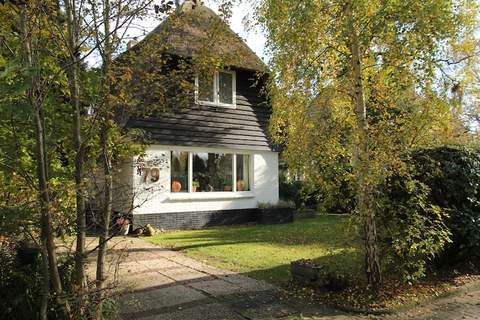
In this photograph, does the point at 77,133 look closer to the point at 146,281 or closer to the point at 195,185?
the point at 146,281

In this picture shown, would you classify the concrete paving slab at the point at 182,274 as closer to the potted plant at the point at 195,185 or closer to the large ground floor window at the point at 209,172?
the large ground floor window at the point at 209,172

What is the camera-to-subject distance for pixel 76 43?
372 cm

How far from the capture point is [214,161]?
14367mm

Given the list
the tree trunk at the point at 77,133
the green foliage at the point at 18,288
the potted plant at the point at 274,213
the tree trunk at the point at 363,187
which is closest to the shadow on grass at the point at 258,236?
the potted plant at the point at 274,213

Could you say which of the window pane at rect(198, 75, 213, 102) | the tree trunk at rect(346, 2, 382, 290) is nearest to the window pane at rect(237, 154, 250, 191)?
the tree trunk at rect(346, 2, 382, 290)

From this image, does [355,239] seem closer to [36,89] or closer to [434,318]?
[434,318]

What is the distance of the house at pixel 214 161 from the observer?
12.8 meters

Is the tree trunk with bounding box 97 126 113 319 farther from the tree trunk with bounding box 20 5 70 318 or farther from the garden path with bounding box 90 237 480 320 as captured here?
the tree trunk with bounding box 20 5 70 318

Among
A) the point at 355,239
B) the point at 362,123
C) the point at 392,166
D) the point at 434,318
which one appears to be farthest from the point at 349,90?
the point at 434,318

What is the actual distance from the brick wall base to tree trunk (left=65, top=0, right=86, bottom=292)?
326 inches

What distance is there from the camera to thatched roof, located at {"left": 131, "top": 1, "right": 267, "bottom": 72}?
410 cm

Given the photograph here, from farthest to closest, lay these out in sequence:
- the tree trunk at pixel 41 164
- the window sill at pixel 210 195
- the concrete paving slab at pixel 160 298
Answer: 1. the window sill at pixel 210 195
2. the concrete paving slab at pixel 160 298
3. the tree trunk at pixel 41 164

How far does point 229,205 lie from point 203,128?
9.58 feet

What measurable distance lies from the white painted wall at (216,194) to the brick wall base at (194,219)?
0.46 feet
